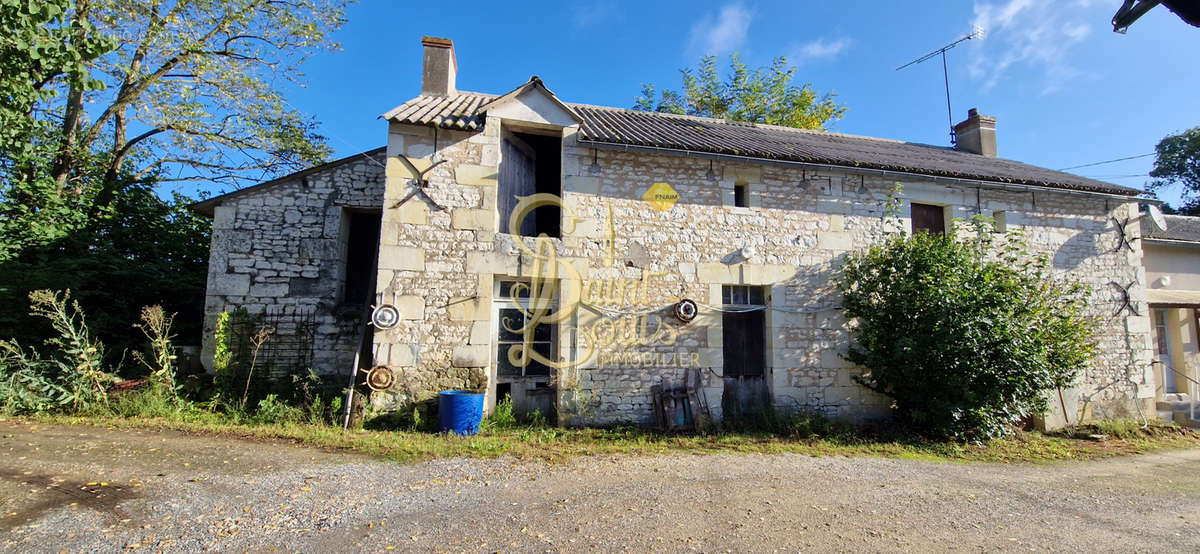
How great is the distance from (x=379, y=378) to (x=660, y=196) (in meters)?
4.59

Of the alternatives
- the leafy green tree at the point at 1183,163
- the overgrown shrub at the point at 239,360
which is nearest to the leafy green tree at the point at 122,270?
the overgrown shrub at the point at 239,360

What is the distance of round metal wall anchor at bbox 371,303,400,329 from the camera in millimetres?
6230

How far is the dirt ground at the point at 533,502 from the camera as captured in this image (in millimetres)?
3385

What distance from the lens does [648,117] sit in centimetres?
979

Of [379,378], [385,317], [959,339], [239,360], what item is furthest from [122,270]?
[959,339]

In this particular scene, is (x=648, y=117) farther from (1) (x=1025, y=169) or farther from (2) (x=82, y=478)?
(2) (x=82, y=478)

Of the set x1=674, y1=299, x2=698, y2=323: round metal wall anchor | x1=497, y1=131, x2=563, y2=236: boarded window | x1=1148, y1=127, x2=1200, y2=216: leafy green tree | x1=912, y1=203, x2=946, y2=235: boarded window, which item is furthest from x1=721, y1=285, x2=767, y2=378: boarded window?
x1=1148, y1=127, x2=1200, y2=216: leafy green tree

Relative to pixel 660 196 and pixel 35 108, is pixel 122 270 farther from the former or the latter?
pixel 660 196

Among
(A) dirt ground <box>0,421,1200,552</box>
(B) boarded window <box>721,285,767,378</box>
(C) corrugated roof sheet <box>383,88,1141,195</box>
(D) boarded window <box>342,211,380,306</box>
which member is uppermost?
(C) corrugated roof sheet <box>383,88,1141,195</box>

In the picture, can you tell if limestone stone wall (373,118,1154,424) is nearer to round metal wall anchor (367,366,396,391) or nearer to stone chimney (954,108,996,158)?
round metal wall anchor (367,366,396,391)

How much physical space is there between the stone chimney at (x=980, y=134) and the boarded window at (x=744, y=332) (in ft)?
27.5

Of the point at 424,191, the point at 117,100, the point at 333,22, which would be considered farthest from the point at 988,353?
the point at 117,100

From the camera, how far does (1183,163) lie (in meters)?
21.2

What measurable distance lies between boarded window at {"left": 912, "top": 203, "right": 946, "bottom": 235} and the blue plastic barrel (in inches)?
299
